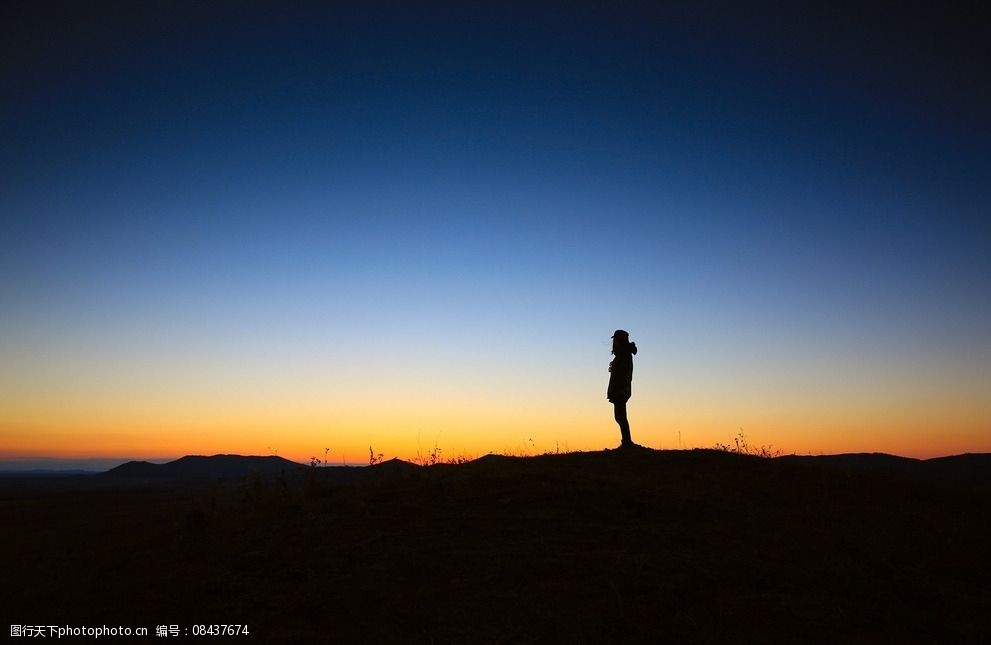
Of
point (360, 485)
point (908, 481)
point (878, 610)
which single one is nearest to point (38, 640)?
point (360, 485)

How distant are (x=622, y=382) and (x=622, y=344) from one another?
101 centimetres

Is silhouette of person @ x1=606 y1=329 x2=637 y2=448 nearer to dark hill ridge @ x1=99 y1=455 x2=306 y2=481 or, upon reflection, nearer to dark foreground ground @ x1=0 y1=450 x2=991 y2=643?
dark foreground ground @ x1=0 y1=450 x2=991 y2=643

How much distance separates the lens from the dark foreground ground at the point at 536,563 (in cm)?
629

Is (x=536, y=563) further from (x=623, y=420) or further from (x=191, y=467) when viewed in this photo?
(x=191, y=467)

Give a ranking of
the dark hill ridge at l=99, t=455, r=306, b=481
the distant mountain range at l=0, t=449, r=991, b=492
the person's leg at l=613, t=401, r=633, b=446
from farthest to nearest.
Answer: the dark hill ridge at l=99, t=455, r=306, b=481 → the person's leg at l=613, t=401, r=633, b=446 → the distant mountain range at l=0, t=449, r=991, b=492

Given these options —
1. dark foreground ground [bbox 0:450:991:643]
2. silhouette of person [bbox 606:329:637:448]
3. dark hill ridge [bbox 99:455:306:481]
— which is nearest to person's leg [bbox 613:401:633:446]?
silhouette of person [bbox 606:329:637:448]

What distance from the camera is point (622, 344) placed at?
50.3 ft

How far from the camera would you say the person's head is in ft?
49.9

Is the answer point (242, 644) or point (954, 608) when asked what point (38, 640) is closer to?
point (242, 644)

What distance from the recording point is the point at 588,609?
6.41 meters

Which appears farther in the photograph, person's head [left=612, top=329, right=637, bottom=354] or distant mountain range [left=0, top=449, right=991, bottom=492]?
person's head [left=612, top=329, right=637, bottom=354]

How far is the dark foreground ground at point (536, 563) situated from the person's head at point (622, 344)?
411cm

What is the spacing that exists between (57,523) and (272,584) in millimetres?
19652

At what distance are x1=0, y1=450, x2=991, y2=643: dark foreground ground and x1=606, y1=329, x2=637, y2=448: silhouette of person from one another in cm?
332
